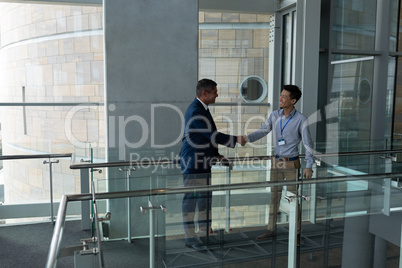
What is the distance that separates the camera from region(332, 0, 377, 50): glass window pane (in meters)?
7.34

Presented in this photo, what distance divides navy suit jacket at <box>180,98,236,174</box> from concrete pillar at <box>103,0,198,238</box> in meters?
1.08

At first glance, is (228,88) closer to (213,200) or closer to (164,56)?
(164,56)

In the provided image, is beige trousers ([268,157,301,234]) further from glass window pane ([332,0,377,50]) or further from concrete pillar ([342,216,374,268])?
glass window pane ([332,0,377,50])

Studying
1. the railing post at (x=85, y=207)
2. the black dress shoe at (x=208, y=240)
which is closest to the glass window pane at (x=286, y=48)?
the railing post at (x=85, y=207)

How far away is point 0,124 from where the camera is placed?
10.4m

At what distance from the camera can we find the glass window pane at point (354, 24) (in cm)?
734

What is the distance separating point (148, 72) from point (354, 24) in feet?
14.2

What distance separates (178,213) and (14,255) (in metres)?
2.34

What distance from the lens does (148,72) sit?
5.57 m

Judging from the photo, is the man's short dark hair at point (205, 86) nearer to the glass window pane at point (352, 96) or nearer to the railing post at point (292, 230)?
the railing post at point (292, 230)

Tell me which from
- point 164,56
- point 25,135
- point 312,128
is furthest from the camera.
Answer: point 25,135

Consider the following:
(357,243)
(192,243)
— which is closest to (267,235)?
(192,243)

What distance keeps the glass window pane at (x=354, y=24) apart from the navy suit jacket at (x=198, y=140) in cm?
434

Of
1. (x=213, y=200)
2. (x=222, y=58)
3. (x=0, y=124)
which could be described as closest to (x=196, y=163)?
(x=213, y=200)
